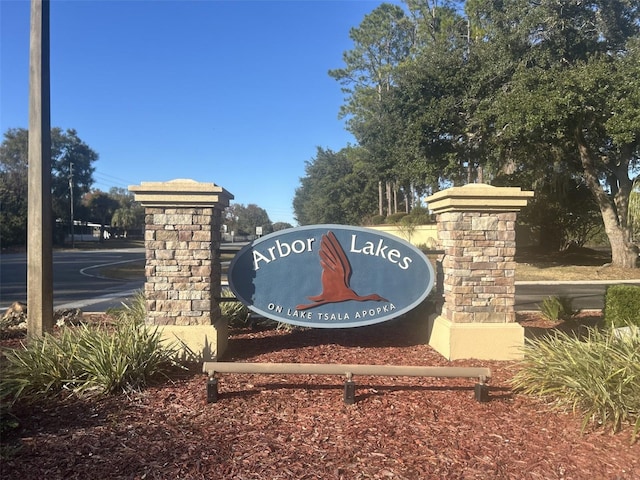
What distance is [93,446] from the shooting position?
333 centimetres

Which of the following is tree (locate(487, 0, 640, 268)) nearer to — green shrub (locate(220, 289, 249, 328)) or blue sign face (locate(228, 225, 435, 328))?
blue sign face (locate(228, 225, 435, 328))

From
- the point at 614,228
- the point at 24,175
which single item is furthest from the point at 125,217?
the point at 614,228

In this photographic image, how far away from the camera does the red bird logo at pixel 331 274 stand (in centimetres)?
569

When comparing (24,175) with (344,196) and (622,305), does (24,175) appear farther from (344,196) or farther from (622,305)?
(622,305)

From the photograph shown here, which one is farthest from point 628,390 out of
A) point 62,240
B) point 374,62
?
point 62,240

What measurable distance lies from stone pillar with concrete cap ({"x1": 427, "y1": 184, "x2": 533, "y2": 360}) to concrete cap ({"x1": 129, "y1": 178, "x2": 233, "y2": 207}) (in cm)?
265

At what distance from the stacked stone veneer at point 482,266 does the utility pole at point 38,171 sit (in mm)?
4747

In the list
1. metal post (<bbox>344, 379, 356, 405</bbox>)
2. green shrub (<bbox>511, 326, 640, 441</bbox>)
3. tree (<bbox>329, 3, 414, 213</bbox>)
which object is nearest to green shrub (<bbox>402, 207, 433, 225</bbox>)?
tree (<bbox>329, 3, 414, 213</bbox>)

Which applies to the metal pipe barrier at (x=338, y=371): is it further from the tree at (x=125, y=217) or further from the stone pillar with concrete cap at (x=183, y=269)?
the tree at (x=125, y=217)

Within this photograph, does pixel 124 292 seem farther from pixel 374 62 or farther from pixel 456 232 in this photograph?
pixel 374 62

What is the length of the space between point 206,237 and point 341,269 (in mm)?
1612

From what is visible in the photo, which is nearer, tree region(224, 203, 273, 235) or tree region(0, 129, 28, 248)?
tree region(0, 129, 28, 248)

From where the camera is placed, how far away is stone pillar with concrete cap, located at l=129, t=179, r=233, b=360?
17.2 ft

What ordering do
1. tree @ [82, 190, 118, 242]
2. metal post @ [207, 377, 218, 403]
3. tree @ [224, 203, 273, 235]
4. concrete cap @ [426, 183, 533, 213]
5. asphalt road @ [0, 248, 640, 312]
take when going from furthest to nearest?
tree @ [224, 203, 273, 235]
tree @ [82, 190, 118, 242]
asphalt road @ [0, 248, 640, 312]
concrete cap @ [426, 183, 533, 213]
metal post @ [207, 377, 218, 403]
